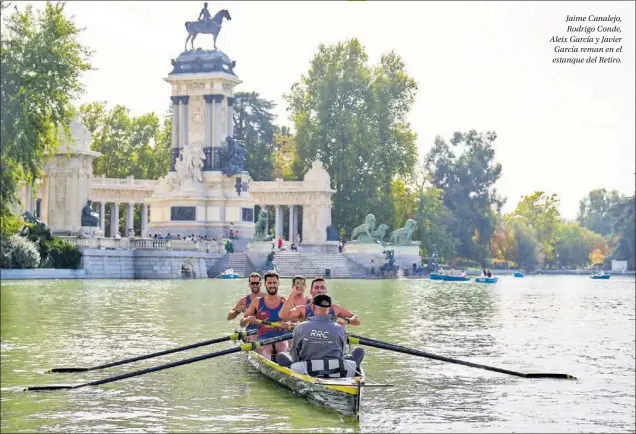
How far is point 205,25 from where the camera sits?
81.0m

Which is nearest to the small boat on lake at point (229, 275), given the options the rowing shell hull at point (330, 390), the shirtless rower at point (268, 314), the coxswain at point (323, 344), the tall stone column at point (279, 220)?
the tall stone column at point (279, 220)

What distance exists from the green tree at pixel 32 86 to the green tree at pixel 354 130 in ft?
134

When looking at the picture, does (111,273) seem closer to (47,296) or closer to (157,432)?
(47,296)

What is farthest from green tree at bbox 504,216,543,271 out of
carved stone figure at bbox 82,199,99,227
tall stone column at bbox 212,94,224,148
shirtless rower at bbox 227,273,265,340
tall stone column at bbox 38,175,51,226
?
shirtless rower at bbox 227,273,265,340

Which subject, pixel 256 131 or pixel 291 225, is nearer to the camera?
pixel 291 225

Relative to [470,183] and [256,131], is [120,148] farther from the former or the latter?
[470,183]

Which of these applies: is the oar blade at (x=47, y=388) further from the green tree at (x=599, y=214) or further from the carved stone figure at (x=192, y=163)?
the green tree at (x=599, y=214)

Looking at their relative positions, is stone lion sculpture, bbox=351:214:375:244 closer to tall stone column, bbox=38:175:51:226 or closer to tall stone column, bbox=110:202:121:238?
tall stone column, bbox=110:202:121:238

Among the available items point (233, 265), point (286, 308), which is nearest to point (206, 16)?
point (233, 265)

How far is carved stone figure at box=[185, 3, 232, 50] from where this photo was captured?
80750 millimetres

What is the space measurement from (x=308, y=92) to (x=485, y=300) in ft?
155

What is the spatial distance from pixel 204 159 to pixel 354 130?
1399 centimetres

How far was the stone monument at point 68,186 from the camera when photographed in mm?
72938

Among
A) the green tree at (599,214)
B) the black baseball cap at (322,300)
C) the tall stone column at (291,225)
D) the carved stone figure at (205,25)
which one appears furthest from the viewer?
the green tree at (599,214)
